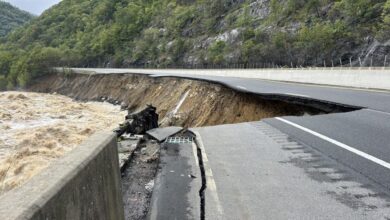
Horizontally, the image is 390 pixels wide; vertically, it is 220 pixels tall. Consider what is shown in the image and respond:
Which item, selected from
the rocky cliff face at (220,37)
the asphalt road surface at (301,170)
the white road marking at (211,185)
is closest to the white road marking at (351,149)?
the asphalt road surface at (301,170)

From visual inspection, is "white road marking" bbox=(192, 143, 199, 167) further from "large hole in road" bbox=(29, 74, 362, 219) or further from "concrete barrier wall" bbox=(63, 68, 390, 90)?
"concrete barrier wall" bbox=(63, 68, 390, 90)

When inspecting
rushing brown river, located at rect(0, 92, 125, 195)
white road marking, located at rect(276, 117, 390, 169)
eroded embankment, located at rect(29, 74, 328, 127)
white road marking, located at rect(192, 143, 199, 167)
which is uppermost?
white road marking, located at rect(276, 117, 390, 169)

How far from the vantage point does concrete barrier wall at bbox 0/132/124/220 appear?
2.19 meters

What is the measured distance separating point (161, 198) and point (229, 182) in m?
1.05

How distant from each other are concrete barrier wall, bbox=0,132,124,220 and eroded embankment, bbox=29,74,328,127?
11685 millimetres

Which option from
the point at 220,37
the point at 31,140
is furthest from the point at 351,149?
the point at 220,37

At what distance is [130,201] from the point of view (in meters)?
5.83

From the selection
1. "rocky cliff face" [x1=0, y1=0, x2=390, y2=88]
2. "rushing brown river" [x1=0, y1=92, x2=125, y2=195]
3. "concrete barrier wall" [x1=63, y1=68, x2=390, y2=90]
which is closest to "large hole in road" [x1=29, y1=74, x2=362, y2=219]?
"rushing brown river" [x1=0, y1=92, x2=125, y2=195]

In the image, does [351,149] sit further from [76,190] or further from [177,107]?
[177,107]

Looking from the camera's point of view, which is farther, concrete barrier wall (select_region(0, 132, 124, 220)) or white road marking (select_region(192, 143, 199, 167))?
white road marking (select_region(192, 143, 199, 167))

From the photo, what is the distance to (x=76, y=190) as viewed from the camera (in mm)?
2695

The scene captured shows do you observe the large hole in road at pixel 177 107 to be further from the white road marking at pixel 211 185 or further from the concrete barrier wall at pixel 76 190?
the concrete barrier wall at pixel 76 190

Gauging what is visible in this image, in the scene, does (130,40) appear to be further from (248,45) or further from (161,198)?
(161,198)

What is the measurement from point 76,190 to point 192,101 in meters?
24.7
